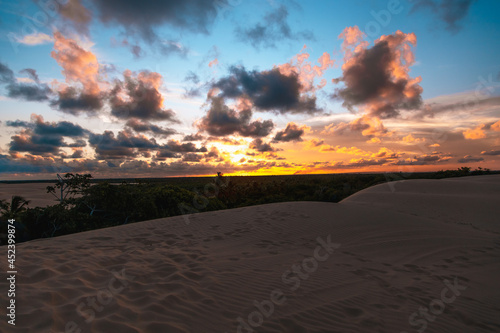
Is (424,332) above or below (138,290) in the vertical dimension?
below

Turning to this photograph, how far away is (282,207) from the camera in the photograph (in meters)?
10.8

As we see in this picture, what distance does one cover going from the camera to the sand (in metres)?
3.11

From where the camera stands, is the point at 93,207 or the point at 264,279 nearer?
the point at 264,279

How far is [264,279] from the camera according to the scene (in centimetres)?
443

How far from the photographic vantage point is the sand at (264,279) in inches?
122

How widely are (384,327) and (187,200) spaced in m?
12.3

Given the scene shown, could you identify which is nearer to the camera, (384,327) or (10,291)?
(384,327)

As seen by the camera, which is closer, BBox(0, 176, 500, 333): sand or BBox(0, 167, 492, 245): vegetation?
BBox(0, 176, 500, 333): sand

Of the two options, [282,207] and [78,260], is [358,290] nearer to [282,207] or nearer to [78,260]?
[78,260]

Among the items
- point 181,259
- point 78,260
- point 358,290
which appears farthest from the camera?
point 181,259

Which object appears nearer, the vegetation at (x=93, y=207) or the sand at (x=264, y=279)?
the sand at (x=264, y=279)

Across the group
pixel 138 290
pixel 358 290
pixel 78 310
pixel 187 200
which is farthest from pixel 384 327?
pixel 187 200

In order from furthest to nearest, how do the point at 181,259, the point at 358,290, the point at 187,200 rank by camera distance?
1. the point at 187,200
2. the point at 181,259
3. the point at 358,290

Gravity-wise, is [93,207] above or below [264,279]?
above
